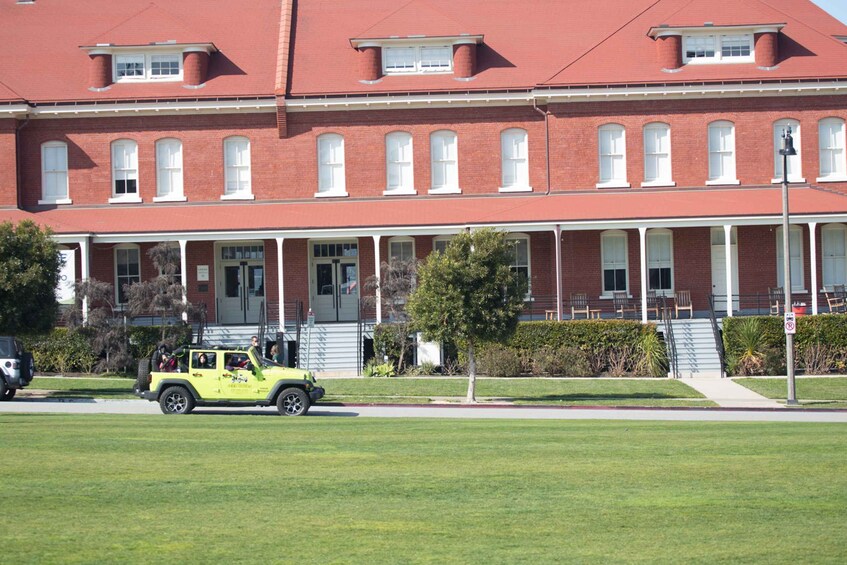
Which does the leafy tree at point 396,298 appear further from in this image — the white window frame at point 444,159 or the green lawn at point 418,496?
the green lawn at point 418,496

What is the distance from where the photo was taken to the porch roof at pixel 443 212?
118ft

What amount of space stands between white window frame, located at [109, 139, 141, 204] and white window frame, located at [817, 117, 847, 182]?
24147mm

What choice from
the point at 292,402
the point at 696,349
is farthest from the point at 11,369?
the point at 696,349

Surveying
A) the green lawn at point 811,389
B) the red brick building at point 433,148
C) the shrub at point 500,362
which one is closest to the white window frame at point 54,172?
the red brick building at point 433,148

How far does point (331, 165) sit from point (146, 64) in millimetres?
7721

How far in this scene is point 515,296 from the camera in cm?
2827

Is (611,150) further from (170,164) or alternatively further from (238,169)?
(170,164)

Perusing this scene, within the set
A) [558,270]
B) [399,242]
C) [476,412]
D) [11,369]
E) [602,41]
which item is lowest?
[476,412]

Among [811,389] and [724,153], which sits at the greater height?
[724,153]

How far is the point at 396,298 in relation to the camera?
34875 millimetres

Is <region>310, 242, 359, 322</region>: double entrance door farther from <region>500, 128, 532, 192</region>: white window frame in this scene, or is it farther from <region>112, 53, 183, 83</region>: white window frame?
<region>112, 53, 183, 83</region>: white window frame

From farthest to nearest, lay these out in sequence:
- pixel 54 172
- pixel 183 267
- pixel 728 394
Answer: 1. pixel 54 172
2. pixel 183 267
3. pixel 728 394

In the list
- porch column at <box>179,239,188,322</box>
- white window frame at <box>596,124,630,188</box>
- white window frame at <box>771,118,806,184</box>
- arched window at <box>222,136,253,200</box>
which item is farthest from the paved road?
white window frame at <box>771,118,806,184</box>

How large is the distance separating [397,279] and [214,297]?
305 inches
